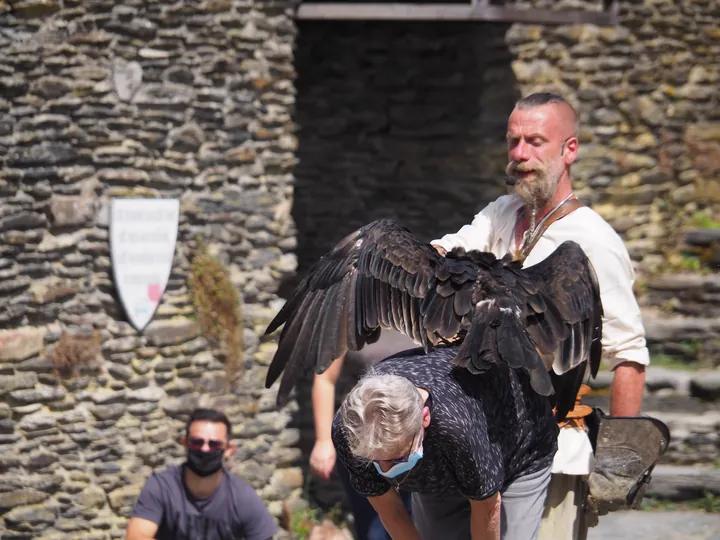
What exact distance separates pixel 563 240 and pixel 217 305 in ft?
12.4

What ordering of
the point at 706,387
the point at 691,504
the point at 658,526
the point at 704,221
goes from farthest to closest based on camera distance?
the point at 704,221
the point at 706,387
the point at 691,504
the point at 658,526

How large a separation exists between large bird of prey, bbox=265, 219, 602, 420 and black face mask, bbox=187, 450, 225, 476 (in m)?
1.87

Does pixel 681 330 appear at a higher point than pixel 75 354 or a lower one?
higher

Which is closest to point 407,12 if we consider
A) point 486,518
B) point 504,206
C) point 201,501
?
point 201,501

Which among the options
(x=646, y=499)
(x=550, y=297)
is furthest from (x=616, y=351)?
(x=646, y=499)

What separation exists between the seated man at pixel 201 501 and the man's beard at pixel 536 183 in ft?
7.25

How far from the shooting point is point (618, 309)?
2.78m

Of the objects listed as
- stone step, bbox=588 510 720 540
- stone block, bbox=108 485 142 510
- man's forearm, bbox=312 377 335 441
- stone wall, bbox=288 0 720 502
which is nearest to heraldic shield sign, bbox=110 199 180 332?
stone block, bbox=108 485 142 510

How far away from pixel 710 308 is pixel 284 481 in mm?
3166

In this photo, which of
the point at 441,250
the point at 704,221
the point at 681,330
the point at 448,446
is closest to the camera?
the point at 448,446

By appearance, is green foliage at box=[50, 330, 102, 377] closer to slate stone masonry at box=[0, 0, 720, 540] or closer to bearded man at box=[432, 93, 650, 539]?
slate stone masonry at box=[0, 0, 720, 540]

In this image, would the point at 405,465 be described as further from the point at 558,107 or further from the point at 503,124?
the point at 503,124

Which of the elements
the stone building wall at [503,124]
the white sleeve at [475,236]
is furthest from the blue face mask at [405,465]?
the stone building wall at [503,124]

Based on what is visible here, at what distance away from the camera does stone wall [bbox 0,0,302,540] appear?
5844mm
